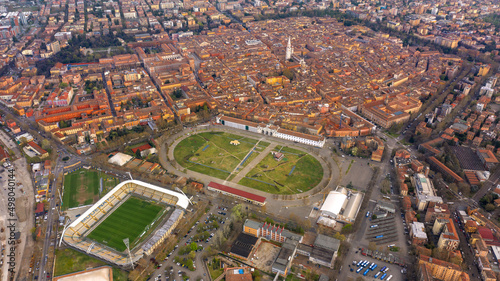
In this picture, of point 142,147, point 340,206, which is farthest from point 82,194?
point 340,206

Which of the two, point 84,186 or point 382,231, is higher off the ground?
point 382,231

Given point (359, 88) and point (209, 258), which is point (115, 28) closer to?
point (359, 88)

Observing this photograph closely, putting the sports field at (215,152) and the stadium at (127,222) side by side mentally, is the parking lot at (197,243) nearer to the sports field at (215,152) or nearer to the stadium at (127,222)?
the stadium at (127,222)

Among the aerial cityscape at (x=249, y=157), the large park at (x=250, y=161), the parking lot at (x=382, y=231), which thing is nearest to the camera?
the aerial cityscape at (x=249, y=157)

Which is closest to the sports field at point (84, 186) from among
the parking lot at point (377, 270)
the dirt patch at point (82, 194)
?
the dirt patch at point (82, 194)

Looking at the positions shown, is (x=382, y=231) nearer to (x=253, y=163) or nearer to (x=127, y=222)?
(x=253, y=163)

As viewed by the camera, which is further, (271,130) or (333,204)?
(271,130)
